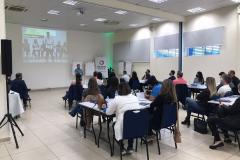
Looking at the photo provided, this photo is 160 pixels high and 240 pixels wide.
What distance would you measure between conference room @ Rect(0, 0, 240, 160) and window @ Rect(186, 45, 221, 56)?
42 millimetres

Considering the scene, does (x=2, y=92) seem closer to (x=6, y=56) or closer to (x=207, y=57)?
(x=6, y=56)

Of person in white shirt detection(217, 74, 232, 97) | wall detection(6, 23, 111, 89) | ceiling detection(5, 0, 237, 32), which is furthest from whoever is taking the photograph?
wall detection(6, 23, 111, 89)

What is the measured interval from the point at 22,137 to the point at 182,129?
131 inches

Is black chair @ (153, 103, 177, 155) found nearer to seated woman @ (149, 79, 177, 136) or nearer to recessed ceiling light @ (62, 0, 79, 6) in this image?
seated woman @ (149, 79, 177, 136)

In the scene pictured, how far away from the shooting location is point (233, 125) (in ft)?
10.3

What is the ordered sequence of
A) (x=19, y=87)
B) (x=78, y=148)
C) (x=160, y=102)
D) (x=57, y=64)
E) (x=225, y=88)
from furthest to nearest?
(x=57, y=64), (x=19, y=87), (x=225, y=88), (x=78, y=148), (x=160, y=102)

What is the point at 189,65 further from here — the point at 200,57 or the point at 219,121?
the point at 219,121

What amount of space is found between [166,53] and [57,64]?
20.4ft

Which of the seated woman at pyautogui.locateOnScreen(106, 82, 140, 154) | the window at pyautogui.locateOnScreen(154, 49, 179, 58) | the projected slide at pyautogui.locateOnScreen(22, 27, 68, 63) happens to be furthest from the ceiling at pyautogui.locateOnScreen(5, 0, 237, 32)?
the seated woman at pyautogui.locateOnScreen(106, 82, 140, 154)

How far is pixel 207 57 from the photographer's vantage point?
8.66 meters

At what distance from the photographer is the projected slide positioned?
1076cm

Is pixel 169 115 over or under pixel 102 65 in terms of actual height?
under

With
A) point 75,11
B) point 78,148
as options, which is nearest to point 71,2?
point 75,11

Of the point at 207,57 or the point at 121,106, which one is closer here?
the point at 121,106
